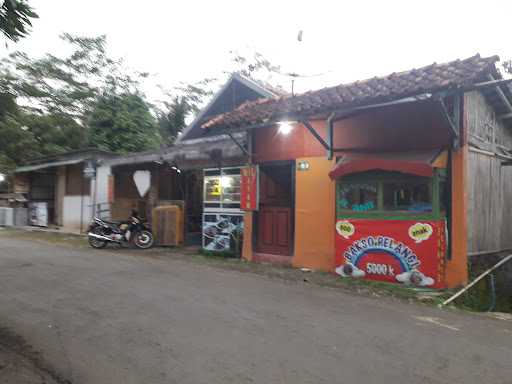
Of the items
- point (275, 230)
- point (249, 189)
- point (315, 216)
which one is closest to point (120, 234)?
point (249, 189)

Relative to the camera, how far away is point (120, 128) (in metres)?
21.9

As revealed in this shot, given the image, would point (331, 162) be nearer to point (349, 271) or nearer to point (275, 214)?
point (275, 214)

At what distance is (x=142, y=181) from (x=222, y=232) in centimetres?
536

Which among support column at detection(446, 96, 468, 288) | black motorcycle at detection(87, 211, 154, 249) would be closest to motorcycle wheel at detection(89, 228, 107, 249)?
black motorcycle at detection(87, 211, 154, 249)

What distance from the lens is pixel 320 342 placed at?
4297mm

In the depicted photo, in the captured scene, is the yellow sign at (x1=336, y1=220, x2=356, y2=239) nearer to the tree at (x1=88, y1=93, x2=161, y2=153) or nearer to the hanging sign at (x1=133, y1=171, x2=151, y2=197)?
the hanging sign at (x1=133, y1=171, x2=151, y2=197)

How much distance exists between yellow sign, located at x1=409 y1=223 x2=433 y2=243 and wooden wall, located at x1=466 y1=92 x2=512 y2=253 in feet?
3.27

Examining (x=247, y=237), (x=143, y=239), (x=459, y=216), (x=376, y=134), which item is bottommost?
(x=143, y=239)

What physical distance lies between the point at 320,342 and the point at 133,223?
31.2ft

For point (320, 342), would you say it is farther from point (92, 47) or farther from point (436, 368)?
point (92, 47)

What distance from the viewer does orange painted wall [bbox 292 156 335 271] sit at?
874cm

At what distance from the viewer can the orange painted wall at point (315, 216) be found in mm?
8742

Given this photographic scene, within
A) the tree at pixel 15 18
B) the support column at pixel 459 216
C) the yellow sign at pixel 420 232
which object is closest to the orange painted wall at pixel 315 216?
the yellow sign at pixel 420 232

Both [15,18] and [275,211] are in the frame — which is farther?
[275,211]
